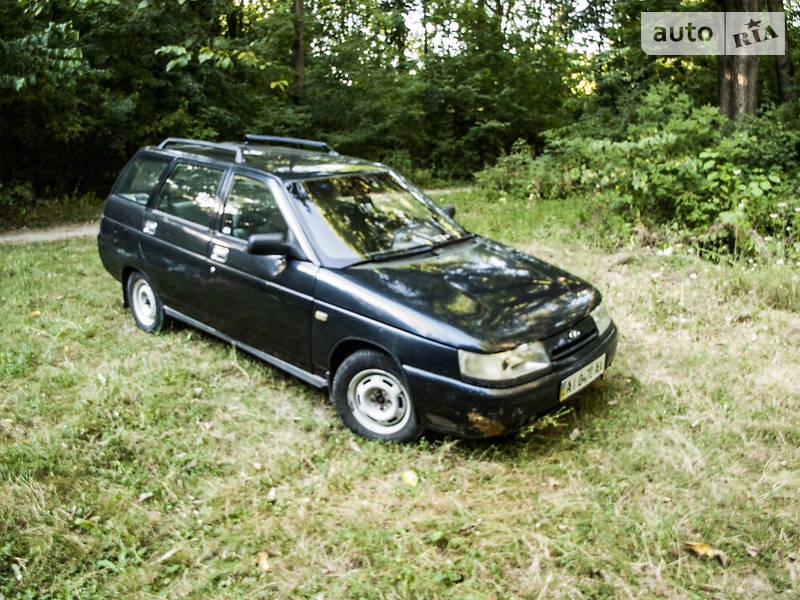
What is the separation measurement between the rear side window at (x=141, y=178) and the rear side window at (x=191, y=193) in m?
0.22

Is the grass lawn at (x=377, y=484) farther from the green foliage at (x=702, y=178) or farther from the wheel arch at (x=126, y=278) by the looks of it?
the green foliage at (x=702, y=178)

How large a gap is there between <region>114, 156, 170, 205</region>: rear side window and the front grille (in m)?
3.69

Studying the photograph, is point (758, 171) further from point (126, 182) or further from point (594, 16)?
point (594, 16)

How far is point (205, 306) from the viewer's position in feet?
16.2

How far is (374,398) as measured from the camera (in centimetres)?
395

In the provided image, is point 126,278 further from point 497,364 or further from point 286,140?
point 497,364

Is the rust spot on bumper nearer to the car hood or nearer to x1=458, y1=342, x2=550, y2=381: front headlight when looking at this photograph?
x1=458, y1=342, x2=550, y2=381: front headlight

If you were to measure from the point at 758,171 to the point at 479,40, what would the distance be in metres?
14.3

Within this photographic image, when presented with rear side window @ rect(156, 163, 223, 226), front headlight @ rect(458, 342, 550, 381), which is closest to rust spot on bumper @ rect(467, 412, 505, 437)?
front headlight @ rect(458, 342, 550, 381)

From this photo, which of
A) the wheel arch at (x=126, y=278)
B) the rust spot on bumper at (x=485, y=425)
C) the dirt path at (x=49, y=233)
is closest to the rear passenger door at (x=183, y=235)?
the wheel arch at (x=126, y=278)

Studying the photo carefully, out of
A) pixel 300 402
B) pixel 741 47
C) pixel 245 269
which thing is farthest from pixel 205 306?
pixel 741 47

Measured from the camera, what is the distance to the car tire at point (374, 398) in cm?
376

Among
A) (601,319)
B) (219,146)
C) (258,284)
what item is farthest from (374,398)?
(219,146)

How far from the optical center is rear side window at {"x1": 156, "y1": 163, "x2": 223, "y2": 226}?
4910mm
